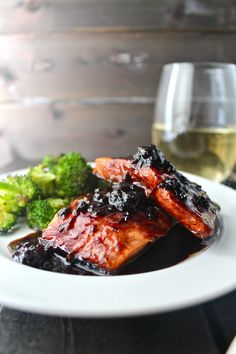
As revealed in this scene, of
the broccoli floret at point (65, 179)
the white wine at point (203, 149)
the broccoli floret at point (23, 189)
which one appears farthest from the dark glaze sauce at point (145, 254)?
the white wine at point (203, 149)

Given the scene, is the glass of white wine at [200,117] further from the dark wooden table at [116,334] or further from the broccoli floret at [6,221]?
the dark wooden table at [116,334]

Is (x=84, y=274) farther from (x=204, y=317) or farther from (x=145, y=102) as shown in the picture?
(x=145, y=102)

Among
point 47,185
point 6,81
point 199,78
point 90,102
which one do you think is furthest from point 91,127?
point 47,185

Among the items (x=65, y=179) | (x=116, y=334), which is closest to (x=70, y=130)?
(x=65, y=179)

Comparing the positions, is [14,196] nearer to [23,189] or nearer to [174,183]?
[23,189]

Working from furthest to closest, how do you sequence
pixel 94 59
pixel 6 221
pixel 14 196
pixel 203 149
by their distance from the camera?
pixel 94 59, pixel 203 149, pixel 14 196, pixel 6 221

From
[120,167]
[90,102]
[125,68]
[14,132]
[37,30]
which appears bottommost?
[14,132]
